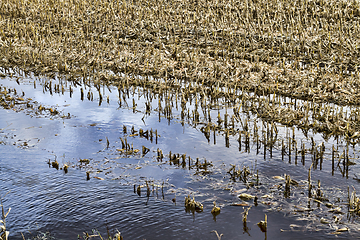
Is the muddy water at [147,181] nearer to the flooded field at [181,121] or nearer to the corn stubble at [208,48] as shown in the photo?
the flooded field at [181,121]

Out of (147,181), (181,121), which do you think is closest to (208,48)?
(181,121)

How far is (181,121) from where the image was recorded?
8055 millimetres

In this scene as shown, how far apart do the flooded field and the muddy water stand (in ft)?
0.08

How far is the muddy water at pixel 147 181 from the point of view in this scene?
4.43 m

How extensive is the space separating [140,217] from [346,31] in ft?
37.5

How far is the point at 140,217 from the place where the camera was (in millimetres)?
4617

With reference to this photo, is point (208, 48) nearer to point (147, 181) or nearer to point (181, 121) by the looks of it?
point (181, 121)

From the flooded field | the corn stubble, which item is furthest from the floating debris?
the corn stubble

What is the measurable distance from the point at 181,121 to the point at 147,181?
9.05ft

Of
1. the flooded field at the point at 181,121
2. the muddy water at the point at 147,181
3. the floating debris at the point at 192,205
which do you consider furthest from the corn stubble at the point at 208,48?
the floating debris at the point at 192,205

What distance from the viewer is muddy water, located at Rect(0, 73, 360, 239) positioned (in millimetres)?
4430

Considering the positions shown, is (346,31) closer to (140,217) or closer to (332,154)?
(332,154)

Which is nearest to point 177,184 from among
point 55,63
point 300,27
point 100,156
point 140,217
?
point 140,217

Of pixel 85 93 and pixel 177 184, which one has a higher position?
pixel 85 93
